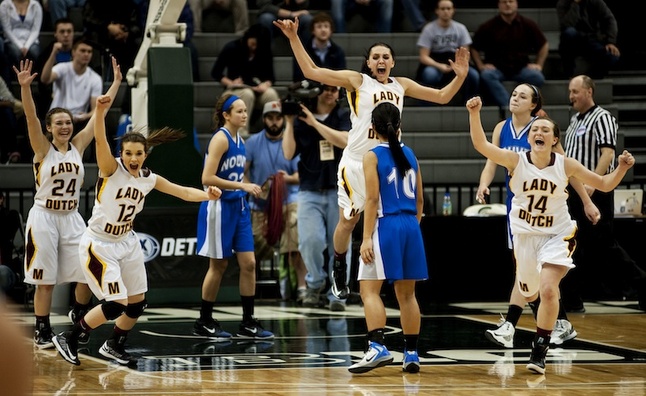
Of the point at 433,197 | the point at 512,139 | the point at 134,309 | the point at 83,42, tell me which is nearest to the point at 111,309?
the point at 134,309

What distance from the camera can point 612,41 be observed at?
48.2ft

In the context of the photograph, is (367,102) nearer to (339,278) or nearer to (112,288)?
(339,278)

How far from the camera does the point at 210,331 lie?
8219 mm

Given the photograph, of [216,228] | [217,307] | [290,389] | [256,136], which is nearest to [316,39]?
[256,136]

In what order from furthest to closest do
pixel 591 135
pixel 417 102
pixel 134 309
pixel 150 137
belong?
pixel 417 102 < pixel 591 135 < pixel 150 137 < pixel 134 309

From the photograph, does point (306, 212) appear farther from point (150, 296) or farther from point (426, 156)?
point (426, 156)

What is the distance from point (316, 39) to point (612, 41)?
459 centimetres

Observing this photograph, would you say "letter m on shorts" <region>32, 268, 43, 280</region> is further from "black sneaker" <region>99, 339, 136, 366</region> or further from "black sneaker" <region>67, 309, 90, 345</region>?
"black sneaker" <region>99, 339, 136, 366</region>

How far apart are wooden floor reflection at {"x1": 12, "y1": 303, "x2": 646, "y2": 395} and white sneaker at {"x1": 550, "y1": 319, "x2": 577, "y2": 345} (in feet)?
0.25

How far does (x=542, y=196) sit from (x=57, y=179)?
3601 millimetres

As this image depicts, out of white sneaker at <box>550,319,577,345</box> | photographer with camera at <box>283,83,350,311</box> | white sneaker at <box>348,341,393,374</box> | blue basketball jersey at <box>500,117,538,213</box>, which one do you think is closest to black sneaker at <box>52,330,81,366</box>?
white sneaker at <box>348,341,393,374</box>

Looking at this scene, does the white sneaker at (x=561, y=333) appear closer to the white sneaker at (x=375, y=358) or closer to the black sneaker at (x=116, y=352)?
the white sneaker at (x=375, y=358)

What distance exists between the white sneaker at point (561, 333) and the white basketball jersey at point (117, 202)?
10.8 ft

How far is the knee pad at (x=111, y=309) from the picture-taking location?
6.51 metres
